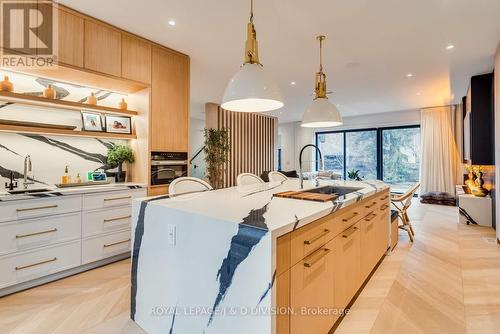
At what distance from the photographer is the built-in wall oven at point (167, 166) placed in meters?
3.32

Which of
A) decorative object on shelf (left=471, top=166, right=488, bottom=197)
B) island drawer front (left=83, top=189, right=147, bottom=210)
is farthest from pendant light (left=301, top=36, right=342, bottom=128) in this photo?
decorative object on shelf (left=471, top=166, right=488, bottom=197)

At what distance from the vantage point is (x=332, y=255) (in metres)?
1.63

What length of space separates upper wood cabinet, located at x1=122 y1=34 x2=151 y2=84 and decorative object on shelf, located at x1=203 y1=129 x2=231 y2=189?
3.64 m

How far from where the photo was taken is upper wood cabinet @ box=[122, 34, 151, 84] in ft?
9.96

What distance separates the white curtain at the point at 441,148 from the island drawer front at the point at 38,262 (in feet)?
27.0

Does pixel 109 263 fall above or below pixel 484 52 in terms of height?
below

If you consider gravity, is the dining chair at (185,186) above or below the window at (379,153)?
below

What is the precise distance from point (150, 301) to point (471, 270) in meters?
3.24

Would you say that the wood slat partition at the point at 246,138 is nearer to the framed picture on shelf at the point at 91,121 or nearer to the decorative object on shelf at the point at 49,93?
the framed picture on shelf at the point at 91,121

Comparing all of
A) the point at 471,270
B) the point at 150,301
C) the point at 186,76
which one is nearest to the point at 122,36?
the point at 186,76

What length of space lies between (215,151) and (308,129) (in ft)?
14.7

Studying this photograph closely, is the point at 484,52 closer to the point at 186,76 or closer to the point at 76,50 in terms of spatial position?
the point at 186,76

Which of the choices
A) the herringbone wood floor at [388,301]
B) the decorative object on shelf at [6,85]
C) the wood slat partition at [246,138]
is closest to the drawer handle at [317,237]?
the herringbone wood floor at [388,301]

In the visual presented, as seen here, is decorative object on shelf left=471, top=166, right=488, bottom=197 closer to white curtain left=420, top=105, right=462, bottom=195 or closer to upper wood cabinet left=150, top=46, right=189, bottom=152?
white curtain left=420, top=105, right=462, bottom=195
